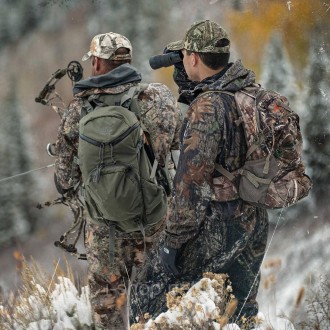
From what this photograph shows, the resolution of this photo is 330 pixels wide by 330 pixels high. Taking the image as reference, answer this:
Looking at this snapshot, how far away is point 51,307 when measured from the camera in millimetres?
3602

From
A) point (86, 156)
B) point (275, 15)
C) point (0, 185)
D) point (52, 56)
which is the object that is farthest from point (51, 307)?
point (0, 185)

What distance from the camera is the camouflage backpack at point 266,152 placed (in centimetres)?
255

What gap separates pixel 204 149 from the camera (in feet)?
8.34

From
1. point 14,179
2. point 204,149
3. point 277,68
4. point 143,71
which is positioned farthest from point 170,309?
point 14,179

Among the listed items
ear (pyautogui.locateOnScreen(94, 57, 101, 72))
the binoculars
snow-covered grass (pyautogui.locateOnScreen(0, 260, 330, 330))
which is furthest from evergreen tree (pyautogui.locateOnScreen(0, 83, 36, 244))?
the binoculars

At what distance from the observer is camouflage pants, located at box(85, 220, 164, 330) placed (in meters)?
3.32

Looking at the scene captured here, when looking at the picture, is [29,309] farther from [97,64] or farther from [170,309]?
[97,64]

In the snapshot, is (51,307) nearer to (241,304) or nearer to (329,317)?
(241,304)

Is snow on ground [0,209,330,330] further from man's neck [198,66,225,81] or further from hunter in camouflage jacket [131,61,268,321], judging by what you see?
man's neck [198,66,225,81]

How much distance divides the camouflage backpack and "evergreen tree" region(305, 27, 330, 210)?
556 centimetres

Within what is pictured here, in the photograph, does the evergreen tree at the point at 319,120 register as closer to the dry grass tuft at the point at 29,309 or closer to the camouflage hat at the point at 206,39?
the dry grass tuft at the point at 29,309

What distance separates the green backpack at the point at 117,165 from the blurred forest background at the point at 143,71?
3.11ft

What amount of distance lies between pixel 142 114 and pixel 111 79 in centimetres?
25

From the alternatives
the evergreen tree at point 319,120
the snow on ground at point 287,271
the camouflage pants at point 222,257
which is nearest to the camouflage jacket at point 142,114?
the camouflage pants at point 222,257
